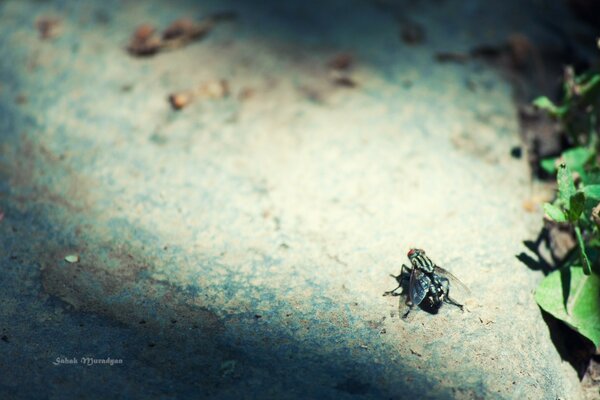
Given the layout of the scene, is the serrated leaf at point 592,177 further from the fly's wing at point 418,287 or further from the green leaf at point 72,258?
the green leaf at point 72,258

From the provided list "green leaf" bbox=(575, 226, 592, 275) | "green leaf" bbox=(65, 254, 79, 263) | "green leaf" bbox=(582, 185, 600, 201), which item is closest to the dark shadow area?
"green leaf" bbox=(575, 226, 592, 275)

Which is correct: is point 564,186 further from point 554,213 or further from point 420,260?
point 420,260

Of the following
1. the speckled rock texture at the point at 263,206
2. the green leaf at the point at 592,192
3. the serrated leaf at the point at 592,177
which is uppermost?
the green leaf at the point at 592,192

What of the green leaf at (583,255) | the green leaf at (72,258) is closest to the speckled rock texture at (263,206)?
the green leaf at (72,258)

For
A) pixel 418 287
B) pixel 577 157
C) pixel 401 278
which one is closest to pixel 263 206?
pixel 401 278

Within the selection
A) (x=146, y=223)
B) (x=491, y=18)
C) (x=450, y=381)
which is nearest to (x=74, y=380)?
(x=146, y=223)

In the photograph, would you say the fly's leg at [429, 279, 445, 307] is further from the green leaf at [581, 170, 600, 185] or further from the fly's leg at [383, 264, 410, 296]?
the green leaf at [581, 170, 600, 185]

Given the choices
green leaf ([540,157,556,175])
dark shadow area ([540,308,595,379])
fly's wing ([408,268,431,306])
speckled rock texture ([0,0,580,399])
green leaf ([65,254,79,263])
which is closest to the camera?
speckled rock texture ([0,0,580,399])
